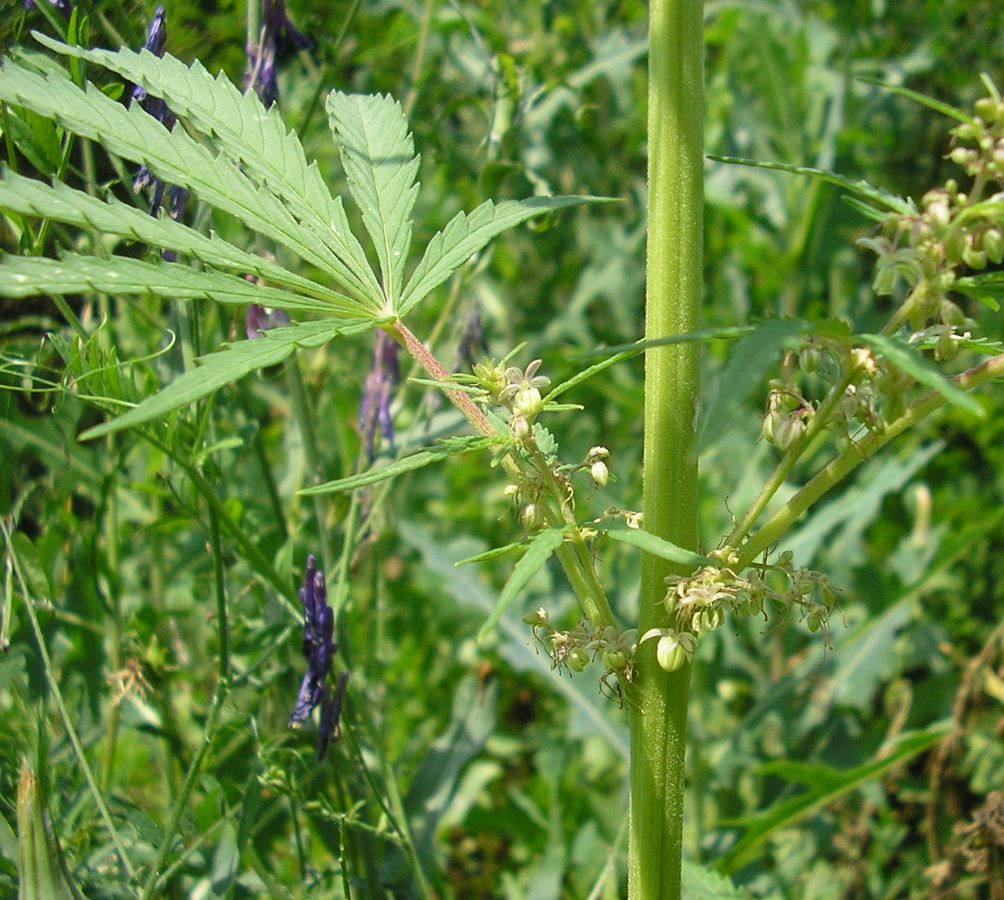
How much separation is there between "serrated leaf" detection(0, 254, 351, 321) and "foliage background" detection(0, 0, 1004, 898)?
0.28 metres

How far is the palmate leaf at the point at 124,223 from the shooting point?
0.80 m

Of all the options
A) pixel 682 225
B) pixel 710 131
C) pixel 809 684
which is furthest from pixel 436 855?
pixel 710 131

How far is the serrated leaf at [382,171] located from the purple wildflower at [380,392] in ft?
1.52

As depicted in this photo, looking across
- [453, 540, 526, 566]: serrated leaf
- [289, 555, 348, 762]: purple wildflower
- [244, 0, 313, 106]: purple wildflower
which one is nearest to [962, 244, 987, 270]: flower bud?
[453, 540, 526, 566]: serrated leaf

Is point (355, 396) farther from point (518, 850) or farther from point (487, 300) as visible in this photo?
point (518, 850)

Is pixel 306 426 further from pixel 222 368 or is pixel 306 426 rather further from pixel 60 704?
pixel 222 368

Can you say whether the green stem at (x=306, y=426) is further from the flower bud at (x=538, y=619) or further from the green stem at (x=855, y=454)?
the green stem at (x=855, y=454)

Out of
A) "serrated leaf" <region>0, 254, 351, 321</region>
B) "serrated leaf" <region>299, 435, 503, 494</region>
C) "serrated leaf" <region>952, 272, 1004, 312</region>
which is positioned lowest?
"serrated leaf" <region>299, 435, 503, 494</region>

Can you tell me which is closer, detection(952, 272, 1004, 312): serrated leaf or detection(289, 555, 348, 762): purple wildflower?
detection(952, 272, 1004, 312): serrated leaf

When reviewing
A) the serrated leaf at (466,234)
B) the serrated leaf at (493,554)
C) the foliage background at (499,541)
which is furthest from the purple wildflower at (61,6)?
the serrated leaf at (493,554)

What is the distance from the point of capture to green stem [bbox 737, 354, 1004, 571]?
850 millimetres

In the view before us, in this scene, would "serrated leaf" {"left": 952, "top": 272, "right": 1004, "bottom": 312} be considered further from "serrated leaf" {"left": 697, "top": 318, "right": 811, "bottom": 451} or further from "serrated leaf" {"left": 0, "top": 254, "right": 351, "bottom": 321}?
"serrated leaf" {"left": 0, "top": 254, "right": 351, "bottom": 321}

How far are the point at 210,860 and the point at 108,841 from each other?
0.42 feet

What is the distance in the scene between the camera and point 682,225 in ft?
3.10
